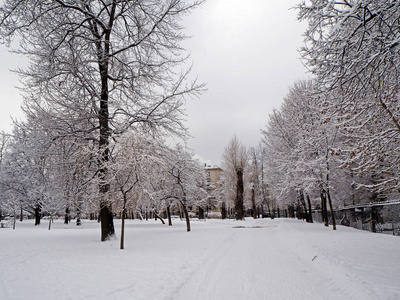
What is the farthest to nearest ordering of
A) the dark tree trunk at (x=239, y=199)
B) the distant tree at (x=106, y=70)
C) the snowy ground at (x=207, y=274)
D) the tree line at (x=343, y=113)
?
the dark tree trunk at (x=239, y=199)
the distant tree at (x=106, y=70)
the tree line at (x=343, y=113)
the snowy ground at (x=207, y=274)

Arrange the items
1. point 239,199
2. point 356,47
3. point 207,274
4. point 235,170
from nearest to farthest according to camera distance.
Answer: point 356,47 → point 207,274 → point 239,199 → point 235,170

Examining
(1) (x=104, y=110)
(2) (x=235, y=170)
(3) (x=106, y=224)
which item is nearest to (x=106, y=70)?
(1) (x=104, y=110)

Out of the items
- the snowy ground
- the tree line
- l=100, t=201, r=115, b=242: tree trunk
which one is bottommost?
the snowy ground

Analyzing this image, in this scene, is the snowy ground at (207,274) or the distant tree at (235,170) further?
the distant tree at (235,170)

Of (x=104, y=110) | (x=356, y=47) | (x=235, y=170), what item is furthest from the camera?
(x=235, y=170)

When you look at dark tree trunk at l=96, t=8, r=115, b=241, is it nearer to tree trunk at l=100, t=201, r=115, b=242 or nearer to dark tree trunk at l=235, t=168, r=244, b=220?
tree trunk at l=100, t=201, r=115, b=242

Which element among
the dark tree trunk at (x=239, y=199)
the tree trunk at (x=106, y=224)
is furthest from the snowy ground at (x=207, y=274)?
the dark tree trunk at (x=239, y=199)

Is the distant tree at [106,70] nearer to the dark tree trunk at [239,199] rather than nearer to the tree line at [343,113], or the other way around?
the tree line at [343,113]

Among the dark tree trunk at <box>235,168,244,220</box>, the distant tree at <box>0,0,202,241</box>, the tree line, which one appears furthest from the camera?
the dark tree trunk at <box>235,168,244,220</box>

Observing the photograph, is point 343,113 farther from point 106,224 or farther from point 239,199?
point 239,199

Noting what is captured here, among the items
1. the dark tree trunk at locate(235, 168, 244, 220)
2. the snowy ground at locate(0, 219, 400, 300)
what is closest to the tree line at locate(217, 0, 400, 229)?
the dark tree trunk at locate(235, 168, 244, 220)

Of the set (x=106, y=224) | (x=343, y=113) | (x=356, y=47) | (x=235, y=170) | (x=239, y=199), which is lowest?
(x=106, y=224)

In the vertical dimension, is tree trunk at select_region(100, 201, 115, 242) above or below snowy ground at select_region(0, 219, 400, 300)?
above

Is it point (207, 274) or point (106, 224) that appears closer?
point (207, 274)
